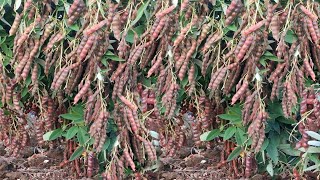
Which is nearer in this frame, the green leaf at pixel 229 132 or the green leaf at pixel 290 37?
the green leaf at pixel 290 37

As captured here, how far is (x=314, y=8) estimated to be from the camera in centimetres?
362

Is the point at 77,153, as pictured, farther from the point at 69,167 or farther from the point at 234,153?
the point at 234,153

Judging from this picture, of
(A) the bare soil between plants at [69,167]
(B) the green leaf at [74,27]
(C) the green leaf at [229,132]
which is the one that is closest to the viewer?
(B) the green leaf at [74,27]

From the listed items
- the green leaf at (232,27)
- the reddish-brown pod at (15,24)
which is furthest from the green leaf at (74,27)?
the green leaf at (232,27)

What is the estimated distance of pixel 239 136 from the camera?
13.2 ft

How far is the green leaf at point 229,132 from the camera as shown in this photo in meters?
3.97

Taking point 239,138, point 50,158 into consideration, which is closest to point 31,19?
point 50,158

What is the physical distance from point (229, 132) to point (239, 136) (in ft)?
0.34

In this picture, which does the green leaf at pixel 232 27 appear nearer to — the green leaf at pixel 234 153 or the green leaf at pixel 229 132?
the green leaf at pixel 229 132

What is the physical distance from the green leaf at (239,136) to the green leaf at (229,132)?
39 millimetres

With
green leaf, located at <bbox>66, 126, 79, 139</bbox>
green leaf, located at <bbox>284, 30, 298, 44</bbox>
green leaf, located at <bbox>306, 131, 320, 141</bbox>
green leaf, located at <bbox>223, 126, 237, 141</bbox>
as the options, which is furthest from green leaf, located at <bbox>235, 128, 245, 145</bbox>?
green leaf, located at <bbox>66, 126, 79, 139</bbox>

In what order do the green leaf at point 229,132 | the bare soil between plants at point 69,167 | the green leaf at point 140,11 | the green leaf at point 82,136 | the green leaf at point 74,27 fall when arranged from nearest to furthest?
the green leaf at point 140,11 < the green leaf at point 74,27 < the green leaf at point 229,132 < the green leaf at point 82,136 < the bare soil between plants at point 69,167

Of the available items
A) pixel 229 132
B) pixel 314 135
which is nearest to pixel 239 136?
pixel 229 132

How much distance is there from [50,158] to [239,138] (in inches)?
78.1
